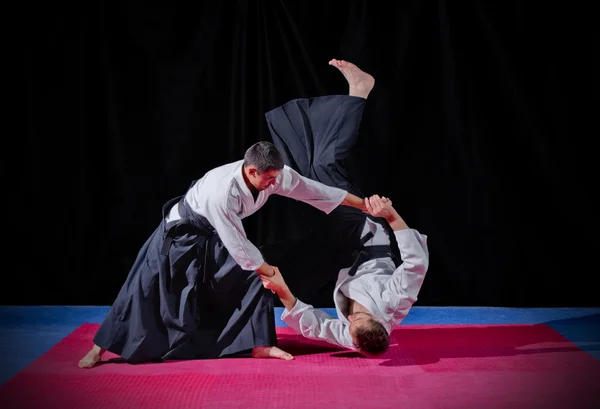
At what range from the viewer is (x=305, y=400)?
9.18 ft

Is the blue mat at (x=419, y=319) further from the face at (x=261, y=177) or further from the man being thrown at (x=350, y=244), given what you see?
the face at (x=261, y=177)

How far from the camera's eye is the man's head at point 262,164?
3074 millimetres

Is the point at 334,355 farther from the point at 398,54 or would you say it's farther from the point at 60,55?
the point at 60,55

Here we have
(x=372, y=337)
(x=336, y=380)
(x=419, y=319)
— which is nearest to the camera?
(x=336, y=380)

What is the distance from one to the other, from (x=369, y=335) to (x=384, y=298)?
28 cm

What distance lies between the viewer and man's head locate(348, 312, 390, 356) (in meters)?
3.18

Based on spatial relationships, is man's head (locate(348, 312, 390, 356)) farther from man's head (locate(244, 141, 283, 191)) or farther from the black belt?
man's head (locate(244, 141, 283, 191))

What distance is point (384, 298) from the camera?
11.2 ft

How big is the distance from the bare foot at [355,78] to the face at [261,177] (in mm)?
1151

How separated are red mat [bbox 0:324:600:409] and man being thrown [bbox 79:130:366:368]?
9 centimetres

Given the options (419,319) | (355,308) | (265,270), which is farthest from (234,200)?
(419,319)

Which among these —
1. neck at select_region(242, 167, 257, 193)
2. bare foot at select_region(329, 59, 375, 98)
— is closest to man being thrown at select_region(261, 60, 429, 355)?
bare foot at select_region(329, 59, 375, 98)

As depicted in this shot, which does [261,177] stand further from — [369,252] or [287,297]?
[369,252]

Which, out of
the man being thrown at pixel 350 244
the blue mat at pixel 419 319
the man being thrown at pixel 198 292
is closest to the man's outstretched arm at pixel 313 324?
the man being thrown at pixel 350 244
